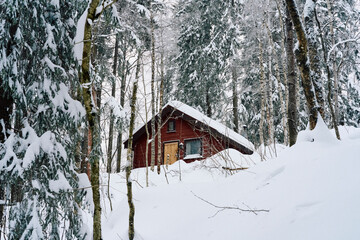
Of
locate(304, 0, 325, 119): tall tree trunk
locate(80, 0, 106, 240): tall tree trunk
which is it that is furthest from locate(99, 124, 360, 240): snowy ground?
locate(80, 0, 106, 240): tall tree trunk

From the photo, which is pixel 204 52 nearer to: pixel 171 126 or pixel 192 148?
pixel 171 126

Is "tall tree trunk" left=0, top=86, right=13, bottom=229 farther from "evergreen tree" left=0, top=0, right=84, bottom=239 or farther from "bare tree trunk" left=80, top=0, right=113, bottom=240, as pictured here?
"bare tree trunk" left=80, top=0, right=113, bottom=240

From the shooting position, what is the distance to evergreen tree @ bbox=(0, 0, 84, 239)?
3.43 m

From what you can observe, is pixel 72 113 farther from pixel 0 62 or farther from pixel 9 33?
pixel 9 33

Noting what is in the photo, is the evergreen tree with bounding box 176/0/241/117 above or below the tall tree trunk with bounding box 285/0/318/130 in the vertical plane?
above

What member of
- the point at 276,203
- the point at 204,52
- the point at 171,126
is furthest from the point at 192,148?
the point at 276,203

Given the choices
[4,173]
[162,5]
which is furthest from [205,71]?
[4,173]

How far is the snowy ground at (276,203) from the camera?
6.41ft

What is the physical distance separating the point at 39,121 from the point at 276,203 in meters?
3.47

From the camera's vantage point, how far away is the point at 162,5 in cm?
1372

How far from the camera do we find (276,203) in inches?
96.4

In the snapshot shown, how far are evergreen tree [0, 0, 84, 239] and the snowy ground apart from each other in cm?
A: 94

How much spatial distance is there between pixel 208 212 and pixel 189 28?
1685 cm

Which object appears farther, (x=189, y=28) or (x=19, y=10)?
(x=189, y=28)
